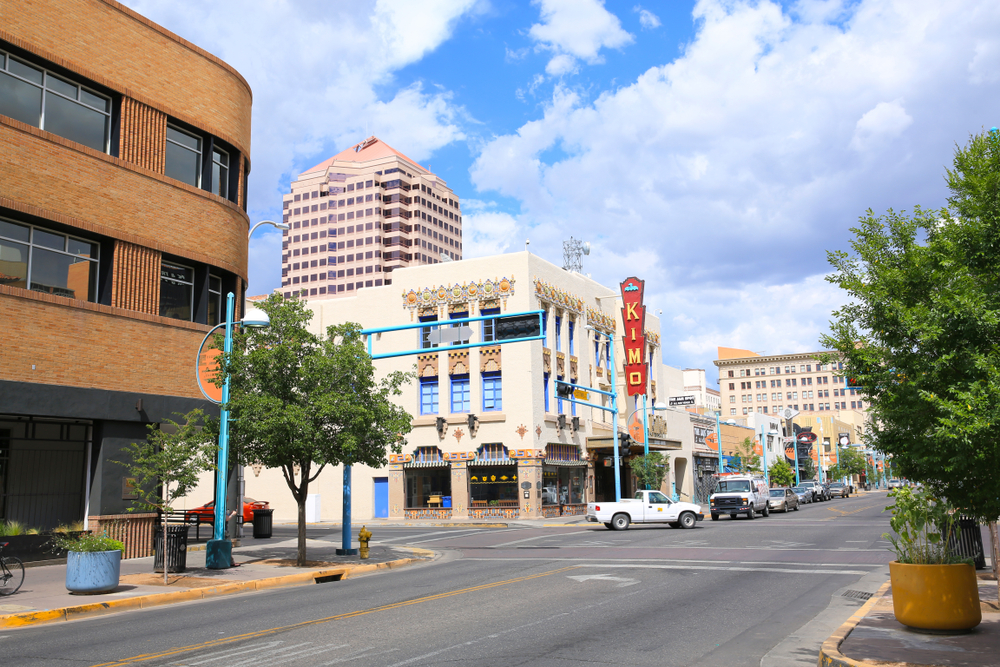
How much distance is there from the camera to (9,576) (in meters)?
14.7

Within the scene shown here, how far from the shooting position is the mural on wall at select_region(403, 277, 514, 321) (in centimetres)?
4597

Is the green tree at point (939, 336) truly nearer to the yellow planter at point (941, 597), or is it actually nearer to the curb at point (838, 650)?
the yellow planter at point (941, 597)

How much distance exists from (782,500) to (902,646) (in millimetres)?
41292

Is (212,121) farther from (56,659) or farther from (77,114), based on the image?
(56,659)

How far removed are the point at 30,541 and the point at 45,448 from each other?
9.72 feet

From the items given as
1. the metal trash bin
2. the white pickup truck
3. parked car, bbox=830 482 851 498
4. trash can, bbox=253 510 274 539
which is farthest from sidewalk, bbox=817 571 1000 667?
parked car, bbox=830 482 851 498

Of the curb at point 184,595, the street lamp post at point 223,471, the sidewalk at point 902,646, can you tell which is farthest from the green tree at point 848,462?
the sidewalk at point 902,646

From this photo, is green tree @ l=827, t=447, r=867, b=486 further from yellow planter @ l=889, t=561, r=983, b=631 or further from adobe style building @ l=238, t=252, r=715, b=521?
yellow planter @ l=889, t=561, r=983, b=631

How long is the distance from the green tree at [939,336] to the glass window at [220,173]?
73.8ft

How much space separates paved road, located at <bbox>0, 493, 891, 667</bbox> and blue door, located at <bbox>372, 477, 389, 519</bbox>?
2702 centimetres

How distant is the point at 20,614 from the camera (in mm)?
12562

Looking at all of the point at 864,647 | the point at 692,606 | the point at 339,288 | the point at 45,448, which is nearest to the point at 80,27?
the point at 45,448

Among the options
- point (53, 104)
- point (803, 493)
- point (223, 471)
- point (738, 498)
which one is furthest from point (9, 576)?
point (803, 493)

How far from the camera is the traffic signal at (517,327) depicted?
22.0 m
